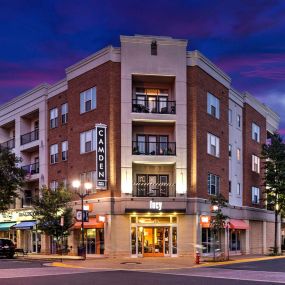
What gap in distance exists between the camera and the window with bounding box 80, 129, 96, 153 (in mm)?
43812

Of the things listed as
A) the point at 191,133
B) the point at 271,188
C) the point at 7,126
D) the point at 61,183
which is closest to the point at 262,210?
the point at 271,188

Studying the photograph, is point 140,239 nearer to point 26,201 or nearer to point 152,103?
point 152,103

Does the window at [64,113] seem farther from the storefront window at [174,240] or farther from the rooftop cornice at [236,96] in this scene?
the rooftop cornice at [236,96]

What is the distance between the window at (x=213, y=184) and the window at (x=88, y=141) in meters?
10.4

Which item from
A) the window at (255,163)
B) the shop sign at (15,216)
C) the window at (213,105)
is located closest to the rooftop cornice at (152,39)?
the window at (213,105)

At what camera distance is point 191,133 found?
4297cm

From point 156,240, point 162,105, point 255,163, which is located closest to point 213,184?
point 156,240

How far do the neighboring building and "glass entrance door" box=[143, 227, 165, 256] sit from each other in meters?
0.08

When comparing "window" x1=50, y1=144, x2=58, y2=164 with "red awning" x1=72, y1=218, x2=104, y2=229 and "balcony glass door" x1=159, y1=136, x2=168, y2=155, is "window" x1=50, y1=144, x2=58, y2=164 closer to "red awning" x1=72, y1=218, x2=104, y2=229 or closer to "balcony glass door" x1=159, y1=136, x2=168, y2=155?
"red awning" x1=72, y1=218, x2=104, y2=229

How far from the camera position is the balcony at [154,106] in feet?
141

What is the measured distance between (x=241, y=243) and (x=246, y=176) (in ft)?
22.4

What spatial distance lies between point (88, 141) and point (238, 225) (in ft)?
52.6

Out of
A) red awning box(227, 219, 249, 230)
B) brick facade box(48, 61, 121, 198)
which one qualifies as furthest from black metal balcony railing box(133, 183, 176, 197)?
red awning box(227, 219, 249, 230)

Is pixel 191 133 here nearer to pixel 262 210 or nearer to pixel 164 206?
pixel 164 206
